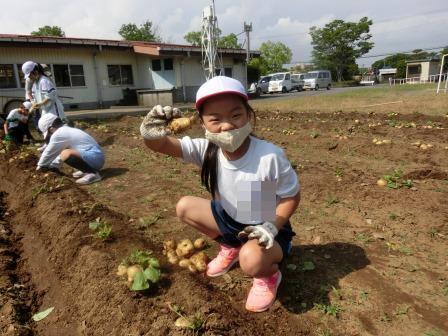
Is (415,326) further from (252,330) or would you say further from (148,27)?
(148,27)

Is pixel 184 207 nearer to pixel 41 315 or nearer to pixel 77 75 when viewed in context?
pixel 41 315

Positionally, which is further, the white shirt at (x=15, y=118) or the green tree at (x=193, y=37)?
the green tree at (x=193, y=37)

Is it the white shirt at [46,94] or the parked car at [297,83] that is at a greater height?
the white shirt at [46,94]

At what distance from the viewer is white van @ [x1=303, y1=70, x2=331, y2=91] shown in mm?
38406

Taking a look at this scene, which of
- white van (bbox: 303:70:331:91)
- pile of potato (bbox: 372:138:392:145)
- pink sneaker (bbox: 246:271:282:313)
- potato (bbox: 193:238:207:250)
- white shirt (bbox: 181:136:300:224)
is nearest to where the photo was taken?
white shirt (bbox: 181:136:300:224)

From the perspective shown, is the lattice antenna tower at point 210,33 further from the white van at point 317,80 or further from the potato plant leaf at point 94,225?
the potato plant leaf at point 94,225

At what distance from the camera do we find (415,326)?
2363 mm

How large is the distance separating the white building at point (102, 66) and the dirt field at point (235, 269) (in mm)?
12652

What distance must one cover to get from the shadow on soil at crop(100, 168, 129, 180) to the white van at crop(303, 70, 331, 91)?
113 ft

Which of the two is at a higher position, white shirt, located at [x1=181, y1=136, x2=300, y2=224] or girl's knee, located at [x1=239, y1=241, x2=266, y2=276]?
white shirt, located at [x1=181, y1=136, x2=300, y2=224]

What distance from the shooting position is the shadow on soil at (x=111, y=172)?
251 inches

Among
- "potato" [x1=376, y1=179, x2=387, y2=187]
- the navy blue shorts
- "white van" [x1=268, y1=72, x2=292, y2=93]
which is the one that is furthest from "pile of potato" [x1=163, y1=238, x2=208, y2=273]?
"white van" [x1=268, y1=72, x2=292, y2=93]

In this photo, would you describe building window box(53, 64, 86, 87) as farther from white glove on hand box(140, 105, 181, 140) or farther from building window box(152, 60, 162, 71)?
white glove on hand box(140, 105, 181, 140)

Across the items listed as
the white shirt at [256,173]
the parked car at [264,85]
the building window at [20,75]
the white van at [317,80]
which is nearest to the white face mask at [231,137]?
the white shirt at [256,173]
